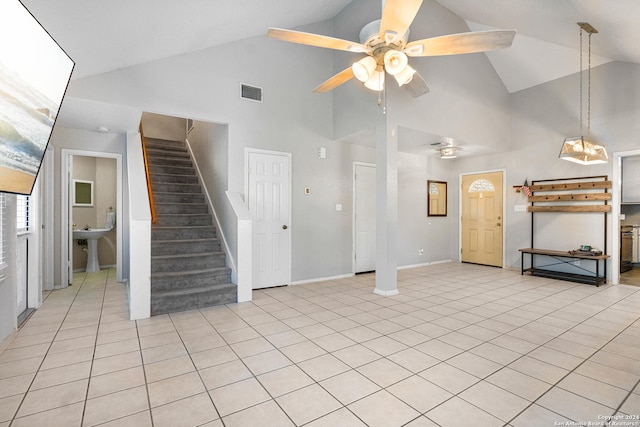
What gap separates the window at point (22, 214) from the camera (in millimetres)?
3650

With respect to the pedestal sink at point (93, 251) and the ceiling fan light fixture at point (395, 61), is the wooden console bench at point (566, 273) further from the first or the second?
the pedestal sink at point (93, 251)

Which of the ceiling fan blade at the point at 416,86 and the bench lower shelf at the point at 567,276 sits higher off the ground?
the ceiling fan blade at the point at 416,86

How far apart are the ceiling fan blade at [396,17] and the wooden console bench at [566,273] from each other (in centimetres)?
520

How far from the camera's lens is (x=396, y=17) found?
2402mm

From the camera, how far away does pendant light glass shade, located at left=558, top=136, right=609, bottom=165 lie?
4.69 meters

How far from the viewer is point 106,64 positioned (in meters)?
3.46

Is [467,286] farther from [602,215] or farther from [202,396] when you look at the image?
[202,396]

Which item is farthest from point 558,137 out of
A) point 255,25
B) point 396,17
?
point 255,25

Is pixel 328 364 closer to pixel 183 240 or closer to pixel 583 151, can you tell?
pixel 183 240

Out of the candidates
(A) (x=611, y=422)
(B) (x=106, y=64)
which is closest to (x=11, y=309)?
(B) (x=106, y=64)

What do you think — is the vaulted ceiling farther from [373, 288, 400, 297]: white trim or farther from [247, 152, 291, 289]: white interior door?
[373, 288, 400, 297]: white trim

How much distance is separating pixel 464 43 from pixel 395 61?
1.89 feet

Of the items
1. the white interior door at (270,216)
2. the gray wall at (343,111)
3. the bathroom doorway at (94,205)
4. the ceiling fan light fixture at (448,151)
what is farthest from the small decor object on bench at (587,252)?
the bathroom doorway at (94,205)

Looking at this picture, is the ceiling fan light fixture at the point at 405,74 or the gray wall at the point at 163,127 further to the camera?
the gray wall at the point at 163,127
